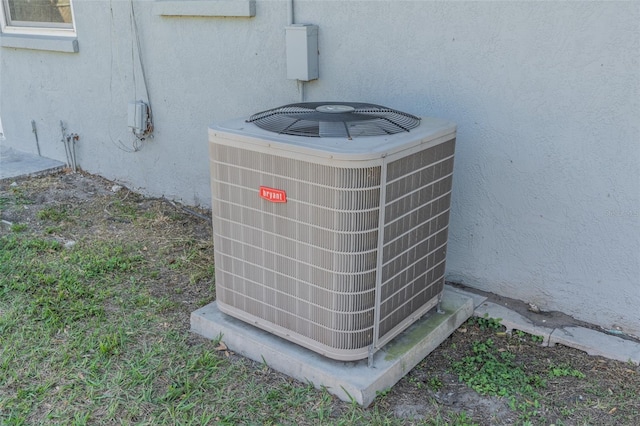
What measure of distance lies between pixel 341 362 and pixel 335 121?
963mm

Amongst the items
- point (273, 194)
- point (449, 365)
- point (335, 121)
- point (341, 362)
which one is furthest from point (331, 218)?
point (449, 365)

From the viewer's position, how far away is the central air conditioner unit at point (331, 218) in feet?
6.89

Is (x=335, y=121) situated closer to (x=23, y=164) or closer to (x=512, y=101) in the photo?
(x=512, y=101)

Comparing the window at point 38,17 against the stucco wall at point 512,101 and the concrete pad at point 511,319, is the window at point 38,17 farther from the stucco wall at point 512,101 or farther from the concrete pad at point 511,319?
the concrete pad at point 511,319

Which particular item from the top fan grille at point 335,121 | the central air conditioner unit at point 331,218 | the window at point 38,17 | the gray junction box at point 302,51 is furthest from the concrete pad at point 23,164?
the top fan grille at point 335,121

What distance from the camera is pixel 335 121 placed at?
90.2 inches

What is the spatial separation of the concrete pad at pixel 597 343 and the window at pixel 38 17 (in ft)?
14.1

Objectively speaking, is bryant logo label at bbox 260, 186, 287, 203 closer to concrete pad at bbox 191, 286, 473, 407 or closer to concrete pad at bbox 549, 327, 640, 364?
concrete pad at bbox 191, 286, 473, 407

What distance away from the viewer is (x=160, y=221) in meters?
4.04

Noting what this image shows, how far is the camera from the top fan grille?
2.23 m

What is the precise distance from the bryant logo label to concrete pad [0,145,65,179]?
356cm

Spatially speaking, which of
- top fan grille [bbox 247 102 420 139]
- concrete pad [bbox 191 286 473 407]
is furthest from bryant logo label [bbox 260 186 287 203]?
concrete pad [bbox 191 286 473 407]

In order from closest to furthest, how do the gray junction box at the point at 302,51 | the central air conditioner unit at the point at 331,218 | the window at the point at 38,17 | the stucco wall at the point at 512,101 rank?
the central air conditioner unit at the point at 331,218 → the stucco wall at the point at 512,101 → the gray junction box at the point at 302,51 → the window at the point at 38,17

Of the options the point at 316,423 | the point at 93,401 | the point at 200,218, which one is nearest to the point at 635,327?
the point at 316,423
